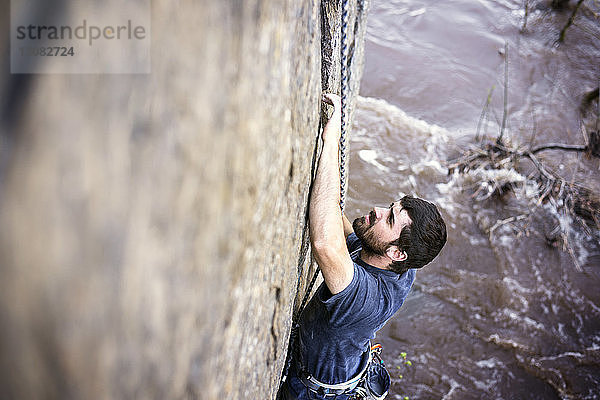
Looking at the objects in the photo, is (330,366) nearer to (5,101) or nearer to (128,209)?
(128,209)

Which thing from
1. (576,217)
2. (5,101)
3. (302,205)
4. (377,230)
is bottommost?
(576,217)

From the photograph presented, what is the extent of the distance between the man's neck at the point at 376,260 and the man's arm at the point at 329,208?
1.24ft

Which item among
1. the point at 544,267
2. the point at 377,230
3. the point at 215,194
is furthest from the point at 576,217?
the point at 215,194

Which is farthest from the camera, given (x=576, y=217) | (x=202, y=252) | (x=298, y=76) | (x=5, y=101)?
(x=576, y=217)

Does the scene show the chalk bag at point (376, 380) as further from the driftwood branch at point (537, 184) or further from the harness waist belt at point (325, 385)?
the driftwood branch at point (537, 184)

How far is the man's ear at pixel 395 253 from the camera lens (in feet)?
6.06

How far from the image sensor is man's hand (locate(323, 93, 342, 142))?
5.01 ft

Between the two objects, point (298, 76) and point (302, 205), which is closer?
point (298, 76)

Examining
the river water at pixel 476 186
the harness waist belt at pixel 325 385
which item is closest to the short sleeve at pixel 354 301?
the harness waist belt at pixel 325 385

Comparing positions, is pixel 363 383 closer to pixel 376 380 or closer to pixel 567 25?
pixel 376 380

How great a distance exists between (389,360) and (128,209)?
3.73 meters

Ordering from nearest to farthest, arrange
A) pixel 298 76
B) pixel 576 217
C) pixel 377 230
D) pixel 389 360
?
1. pixel 298 76
2. pixel 377 230
3. pixel 389 360
4. pixel 576 217

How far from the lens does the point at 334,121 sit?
1.54 m

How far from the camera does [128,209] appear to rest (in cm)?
50
